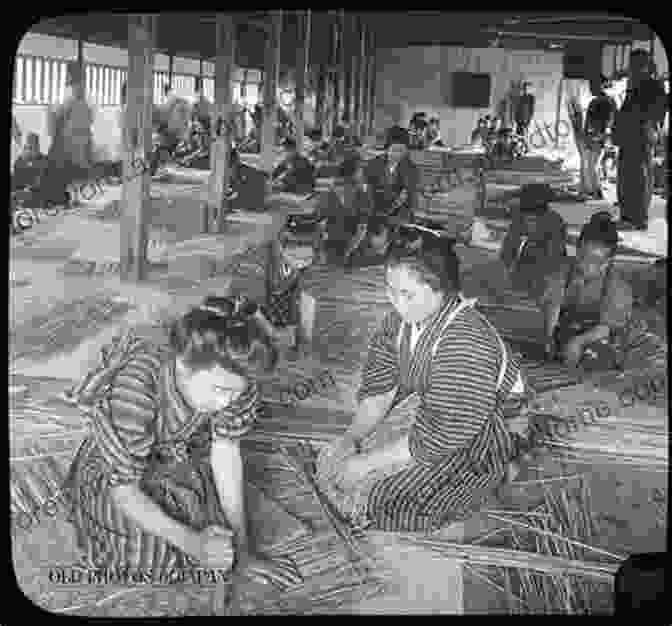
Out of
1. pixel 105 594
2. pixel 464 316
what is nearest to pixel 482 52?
pixel 464 316

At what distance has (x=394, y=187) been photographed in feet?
8.21

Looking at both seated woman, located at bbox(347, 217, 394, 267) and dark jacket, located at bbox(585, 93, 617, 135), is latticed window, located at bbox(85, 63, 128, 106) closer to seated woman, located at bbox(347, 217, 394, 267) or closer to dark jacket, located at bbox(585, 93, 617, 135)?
seated woman, located at bbox(347, 217, 394, 267)

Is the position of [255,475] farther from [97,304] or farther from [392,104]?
[392,104]

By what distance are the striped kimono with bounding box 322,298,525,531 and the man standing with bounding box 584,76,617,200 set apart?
0.43 meters

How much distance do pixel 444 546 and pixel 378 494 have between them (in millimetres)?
183

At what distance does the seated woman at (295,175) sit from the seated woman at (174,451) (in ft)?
1.04

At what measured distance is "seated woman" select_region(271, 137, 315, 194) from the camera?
2523 millimetres

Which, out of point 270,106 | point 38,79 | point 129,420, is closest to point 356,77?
point 270,106

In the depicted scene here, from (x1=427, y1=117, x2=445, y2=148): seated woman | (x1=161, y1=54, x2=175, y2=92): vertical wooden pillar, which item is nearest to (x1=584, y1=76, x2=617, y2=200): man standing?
(x1=427, y1=117, x2=445, y2=148): seated woman

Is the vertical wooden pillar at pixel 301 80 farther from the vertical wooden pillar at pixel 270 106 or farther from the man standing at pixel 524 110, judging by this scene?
the man standing at pixel 524 110

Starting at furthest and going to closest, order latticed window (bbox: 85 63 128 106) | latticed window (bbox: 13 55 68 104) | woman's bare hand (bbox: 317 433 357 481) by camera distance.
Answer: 1. woman's bare hand (bbox: 317 433 357 481)
2. latticed window (bbox: 85 63 128 106)
3. latticed window (bbox: 13 55 68 104)

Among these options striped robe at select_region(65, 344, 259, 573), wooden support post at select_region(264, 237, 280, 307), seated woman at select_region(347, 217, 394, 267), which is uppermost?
seated woman at select_region(347, 217, 394, 267)

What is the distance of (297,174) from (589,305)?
732 mm

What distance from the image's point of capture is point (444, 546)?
95.5 inches
